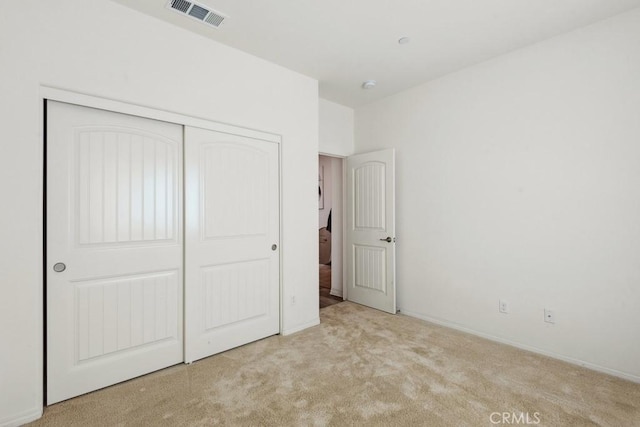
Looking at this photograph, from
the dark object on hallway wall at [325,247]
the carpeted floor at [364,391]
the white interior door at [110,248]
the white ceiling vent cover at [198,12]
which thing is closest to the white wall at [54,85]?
the white interior door at [110,248]

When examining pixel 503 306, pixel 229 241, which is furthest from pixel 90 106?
pixel 503 306

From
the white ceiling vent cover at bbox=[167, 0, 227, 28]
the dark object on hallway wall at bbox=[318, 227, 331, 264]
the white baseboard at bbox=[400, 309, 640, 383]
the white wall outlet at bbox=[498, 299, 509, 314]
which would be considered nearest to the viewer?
the white ceiling vent cover at bbox=[167, 0, 227, 28]

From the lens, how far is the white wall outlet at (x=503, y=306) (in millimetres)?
2794

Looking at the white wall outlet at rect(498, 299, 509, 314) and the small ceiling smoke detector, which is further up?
the small ceiling smoke detector

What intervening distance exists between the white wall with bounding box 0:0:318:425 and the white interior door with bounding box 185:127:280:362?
0.34 metres

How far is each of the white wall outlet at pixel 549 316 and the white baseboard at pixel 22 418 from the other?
3.79 metres

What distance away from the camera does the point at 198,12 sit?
86.1 inches

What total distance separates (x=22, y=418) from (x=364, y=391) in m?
2.10

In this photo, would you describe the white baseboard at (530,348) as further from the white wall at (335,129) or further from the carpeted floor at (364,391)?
the white wall at (335,129)

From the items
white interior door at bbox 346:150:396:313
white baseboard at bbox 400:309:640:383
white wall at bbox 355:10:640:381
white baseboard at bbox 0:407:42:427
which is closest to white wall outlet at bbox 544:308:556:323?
white wall at bbox 355:10:640:381

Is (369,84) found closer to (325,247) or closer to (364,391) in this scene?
(364,391)

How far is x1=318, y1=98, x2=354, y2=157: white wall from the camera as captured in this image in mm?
3914

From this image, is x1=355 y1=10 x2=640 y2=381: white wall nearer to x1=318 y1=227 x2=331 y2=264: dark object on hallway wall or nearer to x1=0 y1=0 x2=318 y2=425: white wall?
x1=0 y1=0 x2=318 y2=425: white wall

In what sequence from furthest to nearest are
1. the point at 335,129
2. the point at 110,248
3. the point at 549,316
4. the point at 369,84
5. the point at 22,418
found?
the point at 335,129
the point at 369,84
the point at 549,316
the point at 110,248
the point at 22,418
